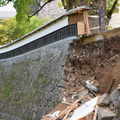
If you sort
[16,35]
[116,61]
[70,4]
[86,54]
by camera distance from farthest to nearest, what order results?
1. [16,35]
2. [70,4]
3. [86,54]
4. [116,61]

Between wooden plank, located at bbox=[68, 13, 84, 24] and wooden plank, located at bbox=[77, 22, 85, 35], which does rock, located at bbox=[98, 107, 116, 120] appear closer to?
wooden plank, located at bbox=[77, 22, 85, 35]

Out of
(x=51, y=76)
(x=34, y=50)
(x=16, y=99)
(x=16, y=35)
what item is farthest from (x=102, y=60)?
(x=16, y=35)

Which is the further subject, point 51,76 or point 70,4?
point 70,4

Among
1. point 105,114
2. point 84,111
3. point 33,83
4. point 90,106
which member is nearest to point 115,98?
point 105,114

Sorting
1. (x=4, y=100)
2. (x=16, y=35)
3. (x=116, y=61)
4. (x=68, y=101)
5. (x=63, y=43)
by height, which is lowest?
(x=4, y=100)

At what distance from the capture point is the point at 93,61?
8.19 m

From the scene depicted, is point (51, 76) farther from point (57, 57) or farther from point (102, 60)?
point (102, 60)

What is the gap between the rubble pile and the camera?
17.4 ft

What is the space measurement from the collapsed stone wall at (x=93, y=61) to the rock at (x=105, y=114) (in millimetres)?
1732

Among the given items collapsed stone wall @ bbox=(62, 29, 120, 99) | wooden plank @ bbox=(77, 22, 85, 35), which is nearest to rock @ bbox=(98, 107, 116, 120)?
Answer: collapsed stone wall @ bbox=(62, 29, 120, 99)

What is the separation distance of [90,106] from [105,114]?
83 centimetres

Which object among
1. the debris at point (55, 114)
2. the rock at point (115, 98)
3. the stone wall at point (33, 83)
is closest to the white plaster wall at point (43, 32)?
the stone wall at point (33, 83)

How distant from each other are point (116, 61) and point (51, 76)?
3.00 meters

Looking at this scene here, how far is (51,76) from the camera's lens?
934cm
